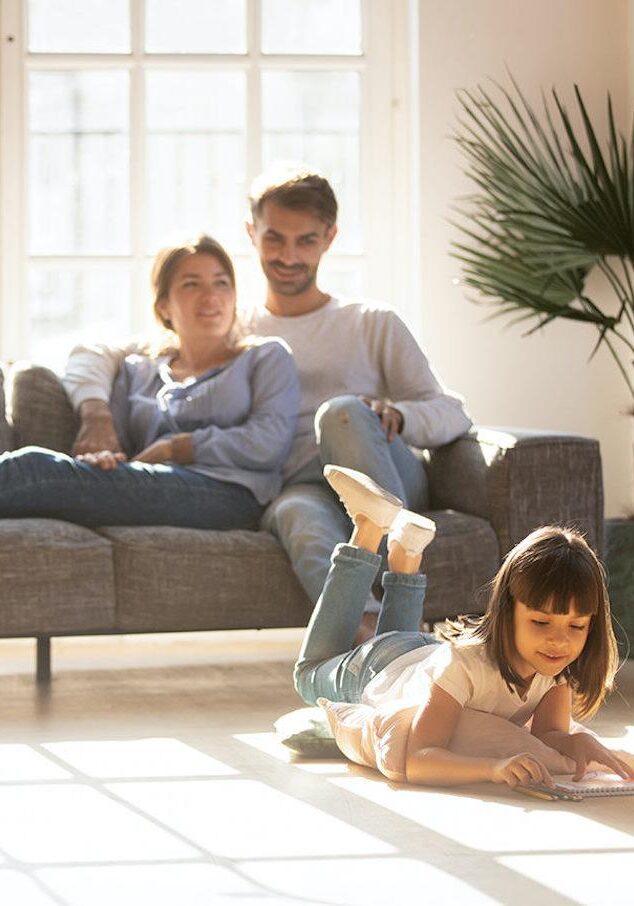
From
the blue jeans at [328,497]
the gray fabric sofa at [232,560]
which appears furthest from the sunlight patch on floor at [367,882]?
the gray fabric sofa at [232,560]

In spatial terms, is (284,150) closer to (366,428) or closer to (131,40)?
→ (131,40)

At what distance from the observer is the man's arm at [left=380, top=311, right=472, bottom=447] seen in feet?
11.6

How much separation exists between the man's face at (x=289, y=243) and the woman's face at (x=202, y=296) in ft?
0.51

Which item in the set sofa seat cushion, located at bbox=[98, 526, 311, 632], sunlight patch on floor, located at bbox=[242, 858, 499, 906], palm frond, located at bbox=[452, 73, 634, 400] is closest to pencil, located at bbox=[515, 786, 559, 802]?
sunlight patch on floor, located at bbox=[242, 858, 499, 906]

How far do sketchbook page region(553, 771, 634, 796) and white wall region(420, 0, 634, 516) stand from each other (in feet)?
6.86

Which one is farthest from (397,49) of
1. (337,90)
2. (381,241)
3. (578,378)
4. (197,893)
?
(197,893)

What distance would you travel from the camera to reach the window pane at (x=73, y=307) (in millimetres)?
4488

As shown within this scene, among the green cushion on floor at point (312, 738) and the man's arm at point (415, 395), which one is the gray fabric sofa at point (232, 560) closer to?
the man's arm at point (415, 395)

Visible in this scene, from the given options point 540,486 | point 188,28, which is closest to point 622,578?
point 540,486

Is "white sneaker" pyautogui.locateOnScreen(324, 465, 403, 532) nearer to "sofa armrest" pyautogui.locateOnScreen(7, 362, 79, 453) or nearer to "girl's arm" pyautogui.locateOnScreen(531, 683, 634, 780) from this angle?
"girl's arm" pyautogui.locateOnScreen(531, 683, 634, 780)

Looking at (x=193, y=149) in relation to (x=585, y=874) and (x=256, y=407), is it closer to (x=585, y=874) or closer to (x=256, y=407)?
(x=256, y=407)

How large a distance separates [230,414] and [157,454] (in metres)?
0.19

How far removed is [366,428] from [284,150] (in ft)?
4.86

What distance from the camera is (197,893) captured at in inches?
70.1
